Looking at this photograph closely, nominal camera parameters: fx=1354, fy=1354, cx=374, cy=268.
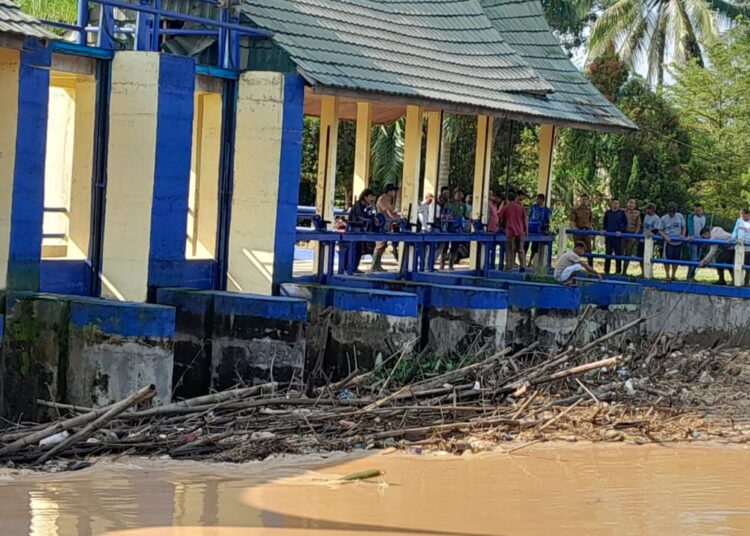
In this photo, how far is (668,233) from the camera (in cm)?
2334

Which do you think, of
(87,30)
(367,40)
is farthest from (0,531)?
(367,40)

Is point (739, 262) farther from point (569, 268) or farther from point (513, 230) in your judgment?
point (513, 230)

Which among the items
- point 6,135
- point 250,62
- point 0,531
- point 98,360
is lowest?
point 0,531

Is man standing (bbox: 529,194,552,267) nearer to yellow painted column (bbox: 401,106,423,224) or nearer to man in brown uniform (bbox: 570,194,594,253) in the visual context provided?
man in brown uniform (bbox: 570,194,594,253)

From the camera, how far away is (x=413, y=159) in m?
21.5

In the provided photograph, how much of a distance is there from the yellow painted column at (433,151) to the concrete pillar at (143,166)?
7604 millimetres

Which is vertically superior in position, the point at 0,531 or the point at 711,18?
the point at 711,18

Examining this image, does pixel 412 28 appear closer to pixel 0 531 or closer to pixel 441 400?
pixel 441 400

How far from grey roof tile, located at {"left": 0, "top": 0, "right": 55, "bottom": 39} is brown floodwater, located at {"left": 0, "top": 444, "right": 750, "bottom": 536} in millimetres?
4245

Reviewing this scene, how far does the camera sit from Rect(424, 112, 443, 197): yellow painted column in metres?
22.6

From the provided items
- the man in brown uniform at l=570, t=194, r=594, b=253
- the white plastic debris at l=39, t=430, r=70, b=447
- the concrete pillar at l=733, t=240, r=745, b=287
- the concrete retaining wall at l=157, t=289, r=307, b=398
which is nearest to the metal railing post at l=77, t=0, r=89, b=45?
the concrete retaining wall at l=157, t=289, r=307, b=398

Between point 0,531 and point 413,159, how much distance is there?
42.0ft

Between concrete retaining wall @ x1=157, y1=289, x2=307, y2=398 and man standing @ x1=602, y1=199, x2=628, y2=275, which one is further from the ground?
man standing @ x1=602, y1=199, x2=628, y2=275

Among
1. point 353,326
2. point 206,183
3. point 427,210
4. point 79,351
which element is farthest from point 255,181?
point 427,210
